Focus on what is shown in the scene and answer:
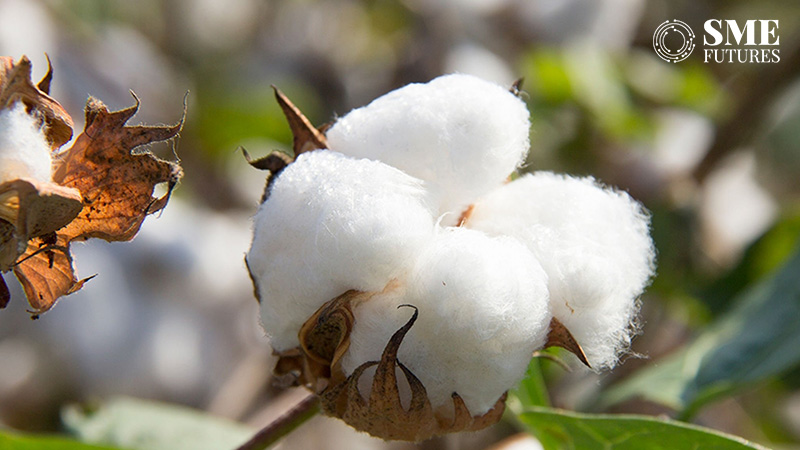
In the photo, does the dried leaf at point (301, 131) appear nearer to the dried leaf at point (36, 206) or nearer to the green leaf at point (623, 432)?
the dried leaf at point (36, 206)

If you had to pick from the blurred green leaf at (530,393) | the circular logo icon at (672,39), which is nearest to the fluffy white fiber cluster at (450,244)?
the blurred green leaf at (530,393)

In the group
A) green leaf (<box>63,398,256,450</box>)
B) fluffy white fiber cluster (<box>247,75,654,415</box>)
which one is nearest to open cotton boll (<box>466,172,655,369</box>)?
fluffy white fiber cluster (<box>247,75,654,415</box>)

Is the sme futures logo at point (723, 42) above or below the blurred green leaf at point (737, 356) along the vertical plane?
above

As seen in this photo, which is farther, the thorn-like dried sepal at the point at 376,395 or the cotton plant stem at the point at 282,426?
the cotton plant stem at the point at 282,426

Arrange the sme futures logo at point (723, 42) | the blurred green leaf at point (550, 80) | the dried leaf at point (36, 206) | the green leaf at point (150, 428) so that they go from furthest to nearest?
the sme futures logo at point (723, 42) → the blurred green leaf at point (550, 80) → the green leaf at point (150, 428) → the dried leaf at point (36, 206)

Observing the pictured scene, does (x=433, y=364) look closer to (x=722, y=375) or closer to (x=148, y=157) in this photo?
(x=148, y=157)

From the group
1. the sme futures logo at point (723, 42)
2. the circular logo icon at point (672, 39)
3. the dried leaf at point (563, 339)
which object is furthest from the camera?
the circular logo icon at point (672, 39)

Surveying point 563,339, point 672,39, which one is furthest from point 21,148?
point 672,39
